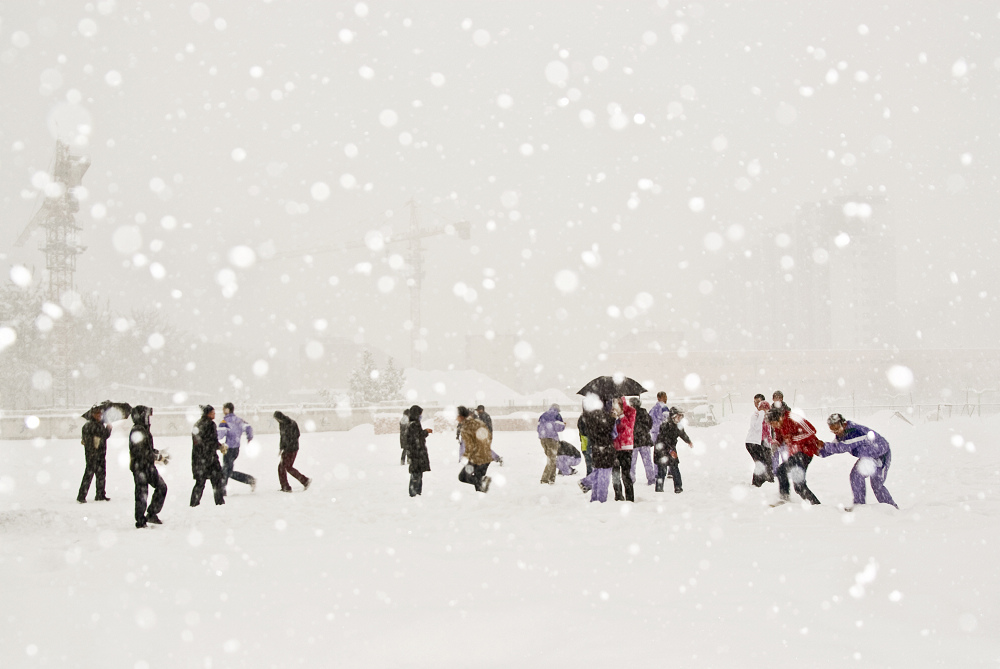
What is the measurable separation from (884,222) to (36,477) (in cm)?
17190

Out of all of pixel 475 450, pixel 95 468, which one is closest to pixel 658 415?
pixel 475 450

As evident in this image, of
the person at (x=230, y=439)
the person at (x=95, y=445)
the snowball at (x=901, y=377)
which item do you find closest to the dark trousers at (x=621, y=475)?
the person at (x=230, y=439)

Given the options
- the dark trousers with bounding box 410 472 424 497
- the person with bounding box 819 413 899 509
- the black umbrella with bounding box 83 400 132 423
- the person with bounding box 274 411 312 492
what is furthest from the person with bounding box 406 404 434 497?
the person with bounding box 819 413 899 509

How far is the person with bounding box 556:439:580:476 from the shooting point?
42.7 ft

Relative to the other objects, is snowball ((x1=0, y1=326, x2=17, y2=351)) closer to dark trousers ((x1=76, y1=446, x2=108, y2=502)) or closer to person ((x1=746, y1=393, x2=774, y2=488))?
dark trousers ((x1=76, y1=446, x2=108, y2=502))

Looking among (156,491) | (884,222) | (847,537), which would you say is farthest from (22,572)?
(884,222)

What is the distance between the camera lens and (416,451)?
11.4 meters

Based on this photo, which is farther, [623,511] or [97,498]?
[97,498]

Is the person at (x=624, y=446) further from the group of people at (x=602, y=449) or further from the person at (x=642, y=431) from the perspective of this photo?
the person at (x=642, y=431)

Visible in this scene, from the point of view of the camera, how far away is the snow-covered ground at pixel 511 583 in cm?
468

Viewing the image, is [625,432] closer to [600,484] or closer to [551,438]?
[600,484]

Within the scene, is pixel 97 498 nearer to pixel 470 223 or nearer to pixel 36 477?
pixel 36 477

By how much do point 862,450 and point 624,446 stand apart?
119 inches

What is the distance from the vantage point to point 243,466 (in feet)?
59.5
